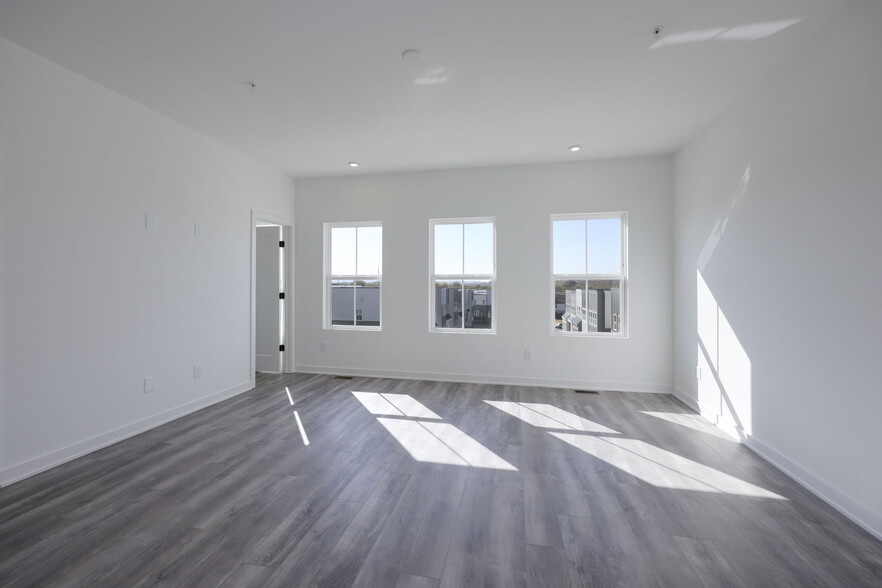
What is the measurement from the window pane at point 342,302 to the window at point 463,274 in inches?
46.6

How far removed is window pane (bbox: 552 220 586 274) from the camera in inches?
179

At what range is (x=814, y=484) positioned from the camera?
221 centimetres

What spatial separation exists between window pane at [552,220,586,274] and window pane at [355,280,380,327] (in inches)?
94.4

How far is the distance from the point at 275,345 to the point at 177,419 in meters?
1.89

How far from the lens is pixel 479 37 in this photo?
7.41ft

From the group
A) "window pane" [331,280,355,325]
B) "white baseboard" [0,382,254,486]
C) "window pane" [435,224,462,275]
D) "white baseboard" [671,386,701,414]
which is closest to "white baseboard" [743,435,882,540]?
"white baseboard" [671,386,701,414]

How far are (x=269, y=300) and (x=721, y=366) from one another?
5312 millimetres

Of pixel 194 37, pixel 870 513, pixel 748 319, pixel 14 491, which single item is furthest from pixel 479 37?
pixel 14 491

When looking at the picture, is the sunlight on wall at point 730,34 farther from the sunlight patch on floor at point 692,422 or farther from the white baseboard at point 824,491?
the sunlight patch on floor at point 692,422

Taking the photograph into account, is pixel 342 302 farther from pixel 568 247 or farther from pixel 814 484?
pixel 814 484

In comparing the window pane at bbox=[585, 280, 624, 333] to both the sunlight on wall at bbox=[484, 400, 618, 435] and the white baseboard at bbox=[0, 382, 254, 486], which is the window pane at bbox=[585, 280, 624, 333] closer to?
the sunlight on wall at bbox=[484, 400, 618, 435]

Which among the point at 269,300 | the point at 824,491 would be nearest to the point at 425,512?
the point at 824,491

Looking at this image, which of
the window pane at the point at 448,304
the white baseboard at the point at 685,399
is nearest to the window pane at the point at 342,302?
the window pane at the point at 448,304

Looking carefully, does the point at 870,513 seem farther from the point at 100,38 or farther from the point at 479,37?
the point at 100,38
